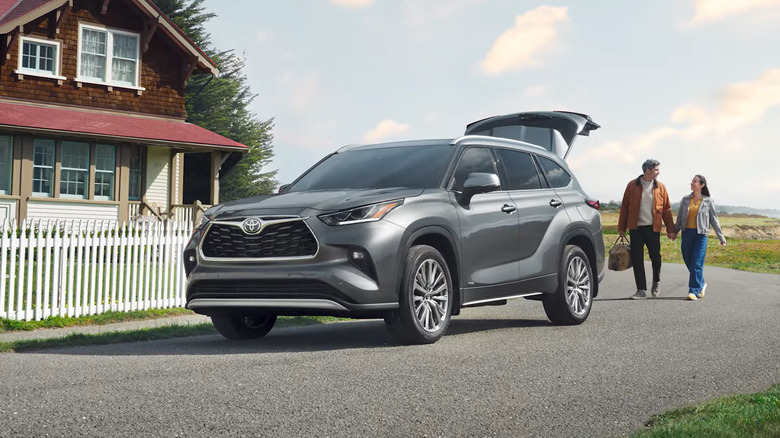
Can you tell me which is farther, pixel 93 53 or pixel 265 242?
pixel 93 53

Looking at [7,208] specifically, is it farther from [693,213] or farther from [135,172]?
[693,213]

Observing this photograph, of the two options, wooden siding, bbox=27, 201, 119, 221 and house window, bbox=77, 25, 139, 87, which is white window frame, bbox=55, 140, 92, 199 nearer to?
wooden siding, bbox=27, 201, 119, 221

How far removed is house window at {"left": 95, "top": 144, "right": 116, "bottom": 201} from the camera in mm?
25641

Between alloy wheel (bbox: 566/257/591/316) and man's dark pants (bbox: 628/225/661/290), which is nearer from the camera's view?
alloy wheel (bbox: 566/257/591/316)

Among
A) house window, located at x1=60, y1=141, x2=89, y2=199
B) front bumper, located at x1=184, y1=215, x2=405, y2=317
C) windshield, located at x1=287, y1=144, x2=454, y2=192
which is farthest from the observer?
house window, located at x1=60, y1=141, x2=89, y2=199

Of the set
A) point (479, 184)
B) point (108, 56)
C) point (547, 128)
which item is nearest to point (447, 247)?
point (479, 184)

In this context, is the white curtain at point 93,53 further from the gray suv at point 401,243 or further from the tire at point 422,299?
the tire at point 422,299

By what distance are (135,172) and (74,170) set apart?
2172mm

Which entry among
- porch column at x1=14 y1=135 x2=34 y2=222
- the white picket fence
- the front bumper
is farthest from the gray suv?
porch column at x1=14 y1=135 x2=34 y2=222

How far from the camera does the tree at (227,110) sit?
48.4 meters

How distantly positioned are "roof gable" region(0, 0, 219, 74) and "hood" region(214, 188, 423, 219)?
60.3 ft

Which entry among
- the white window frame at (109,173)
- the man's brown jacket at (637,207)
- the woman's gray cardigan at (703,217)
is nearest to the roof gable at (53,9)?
the white window frame at (109,173)

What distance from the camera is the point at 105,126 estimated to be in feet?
80.7

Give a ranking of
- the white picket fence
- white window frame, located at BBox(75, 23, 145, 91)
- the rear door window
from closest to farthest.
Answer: the rear door window
the white picket fence
white window frame, located at BBox(75, 23, 145, 91)
